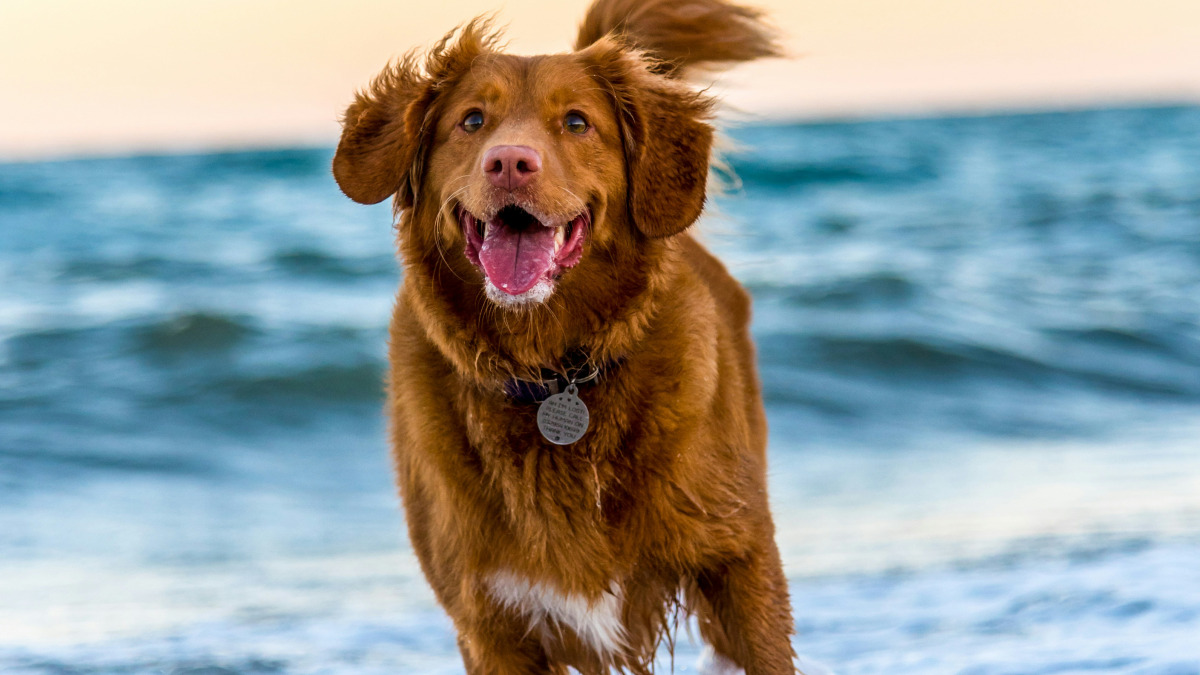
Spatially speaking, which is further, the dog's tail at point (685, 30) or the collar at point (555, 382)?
the dog's tail at point (685, 30)

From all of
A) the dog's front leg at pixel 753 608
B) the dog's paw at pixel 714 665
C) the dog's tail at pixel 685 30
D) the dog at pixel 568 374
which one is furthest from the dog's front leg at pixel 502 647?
the dog's tail at pixel 685 30

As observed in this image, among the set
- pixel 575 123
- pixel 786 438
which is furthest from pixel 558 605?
pixel 786 438

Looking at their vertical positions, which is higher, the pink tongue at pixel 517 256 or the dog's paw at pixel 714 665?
the pink tongue at pixel 517 256

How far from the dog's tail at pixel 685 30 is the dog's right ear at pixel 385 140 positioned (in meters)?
0.99

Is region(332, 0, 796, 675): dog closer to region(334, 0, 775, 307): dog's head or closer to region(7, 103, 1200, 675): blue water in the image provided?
region(334, 0, 775, 307): dog's head

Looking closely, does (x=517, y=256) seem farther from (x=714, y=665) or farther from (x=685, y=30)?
(x=714, y=665)

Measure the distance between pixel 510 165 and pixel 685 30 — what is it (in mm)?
1685

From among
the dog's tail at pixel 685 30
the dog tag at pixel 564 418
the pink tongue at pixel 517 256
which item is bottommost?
the dog tag at pixel 564 418

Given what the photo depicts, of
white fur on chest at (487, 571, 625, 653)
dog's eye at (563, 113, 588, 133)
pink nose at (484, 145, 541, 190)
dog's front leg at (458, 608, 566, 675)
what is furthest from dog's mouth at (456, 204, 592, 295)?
dog's front leg at (458, 608, 566, 675)

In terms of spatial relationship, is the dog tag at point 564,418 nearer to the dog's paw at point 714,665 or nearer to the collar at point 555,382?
the collar at point 555,382

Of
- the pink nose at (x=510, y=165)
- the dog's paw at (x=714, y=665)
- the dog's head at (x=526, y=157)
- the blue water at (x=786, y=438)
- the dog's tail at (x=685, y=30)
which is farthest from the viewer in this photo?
the blue water at (x=786, y=438)

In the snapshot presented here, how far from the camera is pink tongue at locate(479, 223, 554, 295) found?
3.00 meters

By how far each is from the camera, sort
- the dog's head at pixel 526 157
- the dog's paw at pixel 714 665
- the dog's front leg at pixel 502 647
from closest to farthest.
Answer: the dog's head at pixel 526 157
the dog's front leg at pixel 502 647
the dog's paw at pixel 714 665

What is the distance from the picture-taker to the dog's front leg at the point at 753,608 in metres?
3.19
